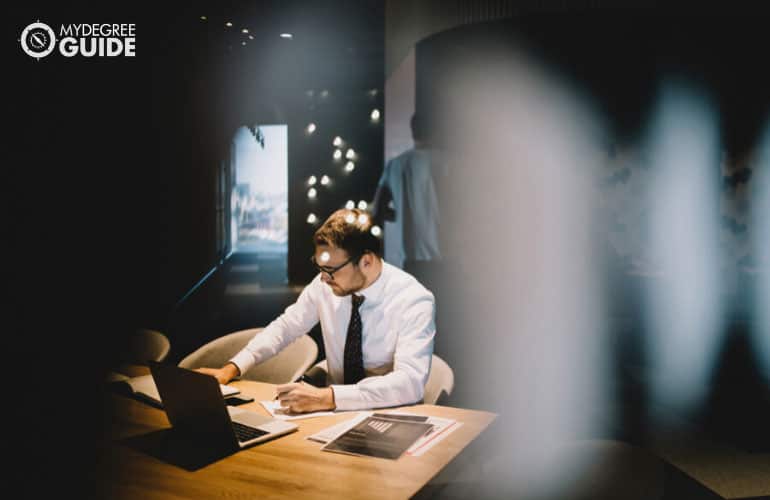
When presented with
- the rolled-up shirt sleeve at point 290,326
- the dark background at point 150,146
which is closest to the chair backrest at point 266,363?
the rolled-up shirt sleeve at point 290,326

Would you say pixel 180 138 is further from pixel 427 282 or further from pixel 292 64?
pixel 292 64

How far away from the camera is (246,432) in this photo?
1631 mm

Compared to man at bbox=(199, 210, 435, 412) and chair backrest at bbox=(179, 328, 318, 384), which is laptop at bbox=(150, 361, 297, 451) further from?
chair backrest at bbox=(179, 328, 318, 384)

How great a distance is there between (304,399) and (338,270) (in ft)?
1.81

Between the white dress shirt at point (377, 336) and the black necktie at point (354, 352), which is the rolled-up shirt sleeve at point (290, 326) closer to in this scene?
the white dress shirt at point (377, 336)

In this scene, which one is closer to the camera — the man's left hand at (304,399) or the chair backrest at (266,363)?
the man's left hand at (304,399)

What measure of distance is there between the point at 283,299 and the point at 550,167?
3373mm

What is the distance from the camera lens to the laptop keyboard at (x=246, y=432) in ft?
5.24

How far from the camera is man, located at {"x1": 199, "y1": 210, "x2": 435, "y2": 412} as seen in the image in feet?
6.74

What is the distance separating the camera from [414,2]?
184 inches

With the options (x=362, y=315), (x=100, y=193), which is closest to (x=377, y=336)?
(x=362, y=315)

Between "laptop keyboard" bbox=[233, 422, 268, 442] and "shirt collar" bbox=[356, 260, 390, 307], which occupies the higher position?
"shirt collar" bbox=[356, 260, 390, 307]

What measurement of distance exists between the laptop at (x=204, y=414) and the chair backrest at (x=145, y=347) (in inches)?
48.7

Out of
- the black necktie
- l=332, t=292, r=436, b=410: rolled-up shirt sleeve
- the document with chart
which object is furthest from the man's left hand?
the black necktie
